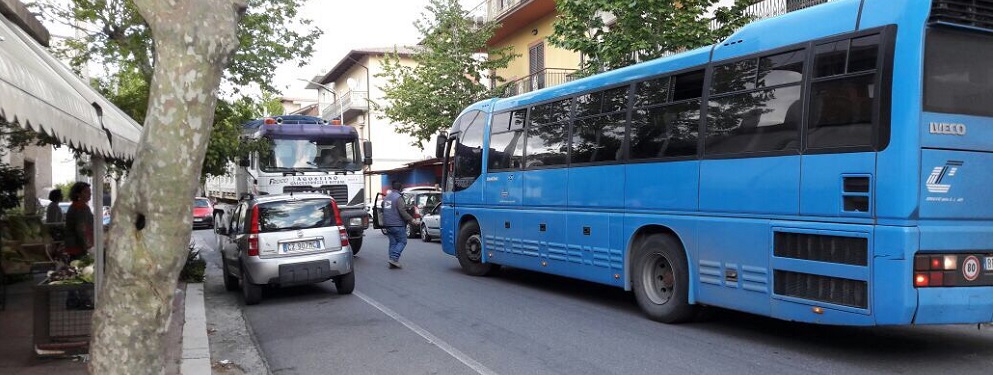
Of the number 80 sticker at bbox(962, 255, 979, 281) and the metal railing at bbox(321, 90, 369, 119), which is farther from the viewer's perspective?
the metal railing at bbox(321, 90, 369, 119)

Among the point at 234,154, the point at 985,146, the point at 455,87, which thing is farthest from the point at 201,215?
the point at 985,146

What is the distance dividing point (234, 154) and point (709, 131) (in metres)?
8.96

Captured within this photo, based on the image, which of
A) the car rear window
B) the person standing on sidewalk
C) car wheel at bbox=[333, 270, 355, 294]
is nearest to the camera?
the car rear window

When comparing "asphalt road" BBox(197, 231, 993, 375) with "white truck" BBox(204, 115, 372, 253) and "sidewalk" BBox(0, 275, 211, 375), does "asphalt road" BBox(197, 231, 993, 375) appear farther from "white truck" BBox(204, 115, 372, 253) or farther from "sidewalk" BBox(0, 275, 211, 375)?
"white truck" BBox(204, 115, 372, 253)

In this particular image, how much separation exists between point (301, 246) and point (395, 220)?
3.88 m

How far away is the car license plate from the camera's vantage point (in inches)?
409

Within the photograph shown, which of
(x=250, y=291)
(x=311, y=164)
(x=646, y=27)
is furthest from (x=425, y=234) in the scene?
(x=250, y=291)

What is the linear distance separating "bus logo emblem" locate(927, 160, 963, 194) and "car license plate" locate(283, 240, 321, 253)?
788 cm

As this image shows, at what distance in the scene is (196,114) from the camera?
4078 millimetres

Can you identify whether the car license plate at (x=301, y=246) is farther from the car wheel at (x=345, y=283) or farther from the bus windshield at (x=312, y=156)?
the bus windshield at (x=312, y=156)

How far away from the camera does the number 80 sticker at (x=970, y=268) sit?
5.99m

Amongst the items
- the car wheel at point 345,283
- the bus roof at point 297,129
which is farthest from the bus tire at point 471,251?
the bus roof at point 297,129

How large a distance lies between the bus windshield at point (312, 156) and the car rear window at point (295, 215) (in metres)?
5.36

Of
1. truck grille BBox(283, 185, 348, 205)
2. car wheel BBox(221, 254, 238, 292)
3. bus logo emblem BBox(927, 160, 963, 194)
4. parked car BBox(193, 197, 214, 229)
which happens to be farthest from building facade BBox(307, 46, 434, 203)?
bus logo emblem BBox(927, 160, 963, 194)
